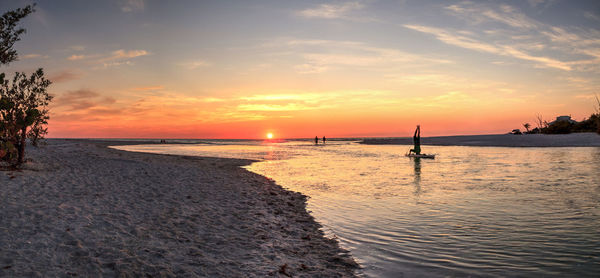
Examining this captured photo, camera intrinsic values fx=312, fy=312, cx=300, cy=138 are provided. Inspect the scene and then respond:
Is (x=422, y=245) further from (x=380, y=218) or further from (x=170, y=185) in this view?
(x=170, y=185)

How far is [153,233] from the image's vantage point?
327 inches

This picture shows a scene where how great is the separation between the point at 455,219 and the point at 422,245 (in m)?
3.20

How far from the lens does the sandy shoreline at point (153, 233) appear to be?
248 inches

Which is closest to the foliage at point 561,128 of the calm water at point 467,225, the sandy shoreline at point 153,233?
the calm water at point 467,225

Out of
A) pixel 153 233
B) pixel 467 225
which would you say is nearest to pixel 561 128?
pixel 467 225

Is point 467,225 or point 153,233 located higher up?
point 153,233

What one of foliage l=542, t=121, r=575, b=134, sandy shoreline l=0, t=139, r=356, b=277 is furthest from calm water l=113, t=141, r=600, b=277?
foliage l=542, t=121, r=575, b=134

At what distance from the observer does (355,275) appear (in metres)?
6.53

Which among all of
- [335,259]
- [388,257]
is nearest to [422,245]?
[388,257]

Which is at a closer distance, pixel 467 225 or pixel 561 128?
pixel 467 225

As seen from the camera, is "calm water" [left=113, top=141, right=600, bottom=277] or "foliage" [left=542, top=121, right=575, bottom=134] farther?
"foliage" [left=542, top=121, right=575, bottom=134]

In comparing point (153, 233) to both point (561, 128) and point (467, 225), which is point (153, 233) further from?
point (561, 128)

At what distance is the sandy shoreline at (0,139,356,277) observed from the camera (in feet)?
20.7

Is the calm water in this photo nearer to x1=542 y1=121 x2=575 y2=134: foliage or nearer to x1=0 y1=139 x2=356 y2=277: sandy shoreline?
x1=0 y1=139 x2=356 y2=277: sandy shoreline
